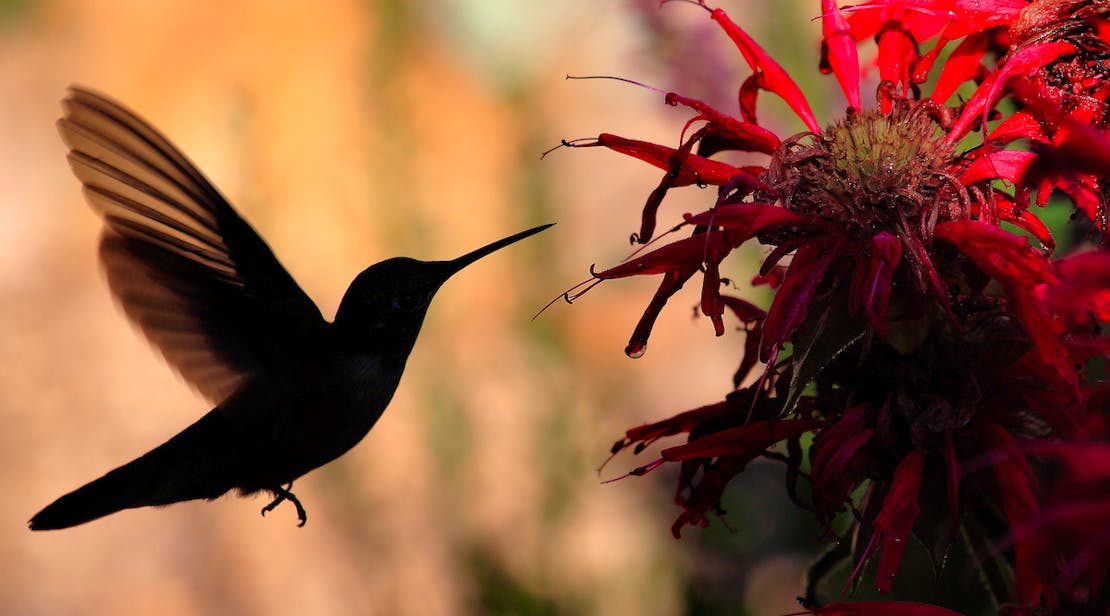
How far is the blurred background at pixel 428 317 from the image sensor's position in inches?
90.4

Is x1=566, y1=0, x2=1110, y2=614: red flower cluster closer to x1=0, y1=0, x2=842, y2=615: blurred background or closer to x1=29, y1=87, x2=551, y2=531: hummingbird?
x1=29, y1=87, x2=551, y2=531: hummingbird

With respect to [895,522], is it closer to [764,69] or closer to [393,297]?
[764,69]

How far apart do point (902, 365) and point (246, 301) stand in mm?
693

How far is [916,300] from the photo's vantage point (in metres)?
1.08

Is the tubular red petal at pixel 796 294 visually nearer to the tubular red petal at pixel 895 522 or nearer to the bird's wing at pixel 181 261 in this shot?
the tubular red petal at pixel 895 522

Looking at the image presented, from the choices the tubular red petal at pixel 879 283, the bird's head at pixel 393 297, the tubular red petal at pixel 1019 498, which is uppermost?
the bird's head at pixel 393 297

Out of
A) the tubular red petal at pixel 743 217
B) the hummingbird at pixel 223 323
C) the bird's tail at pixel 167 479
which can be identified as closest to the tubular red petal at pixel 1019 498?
the tubular red petal at pixel 743 217

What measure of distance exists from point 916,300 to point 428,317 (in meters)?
1.78

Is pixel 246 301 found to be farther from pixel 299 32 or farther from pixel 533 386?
pixel 299 32

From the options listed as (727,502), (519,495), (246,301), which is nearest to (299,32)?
(519,495)

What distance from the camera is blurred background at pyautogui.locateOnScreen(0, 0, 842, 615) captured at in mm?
2297

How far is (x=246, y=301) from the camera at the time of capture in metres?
1.37

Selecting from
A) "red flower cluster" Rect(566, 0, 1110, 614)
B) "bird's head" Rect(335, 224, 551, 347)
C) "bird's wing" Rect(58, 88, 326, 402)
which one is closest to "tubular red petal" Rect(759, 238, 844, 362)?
"red flower cluster" Rect(566, 0, 1110, 614)

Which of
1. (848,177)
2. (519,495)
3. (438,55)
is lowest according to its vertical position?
(519,495)
